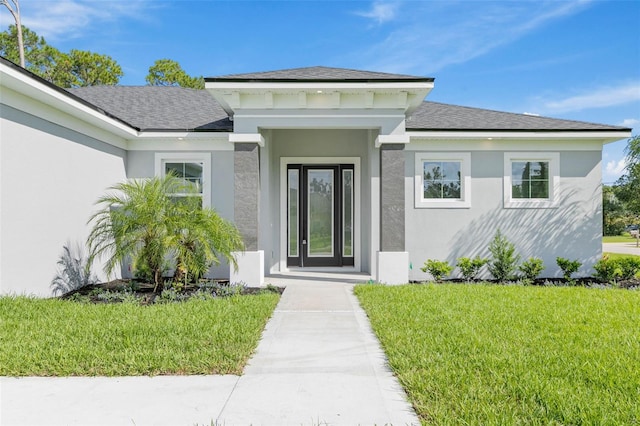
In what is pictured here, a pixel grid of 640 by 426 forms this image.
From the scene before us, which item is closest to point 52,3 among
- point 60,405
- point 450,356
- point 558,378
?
point 60,405

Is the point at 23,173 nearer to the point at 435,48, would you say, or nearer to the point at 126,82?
the point at 435,48

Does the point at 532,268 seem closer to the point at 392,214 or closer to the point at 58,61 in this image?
the point at 392,214

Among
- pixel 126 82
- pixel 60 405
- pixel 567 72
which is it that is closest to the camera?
pixel 60 405

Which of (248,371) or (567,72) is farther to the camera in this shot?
(567,72)

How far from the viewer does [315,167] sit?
435 inches

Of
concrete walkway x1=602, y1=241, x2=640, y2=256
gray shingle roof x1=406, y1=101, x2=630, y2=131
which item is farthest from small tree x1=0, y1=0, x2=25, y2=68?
concrete walkway x1=602, y1=241, x2=640, y2=256

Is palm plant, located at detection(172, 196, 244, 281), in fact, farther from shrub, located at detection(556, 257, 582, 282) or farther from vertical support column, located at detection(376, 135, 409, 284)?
shrub, located at detection(556, 257, 582, 282)

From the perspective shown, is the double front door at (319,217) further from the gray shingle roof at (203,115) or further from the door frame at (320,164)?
the gray shingle roof at (203,115)

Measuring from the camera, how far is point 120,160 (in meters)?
9.43

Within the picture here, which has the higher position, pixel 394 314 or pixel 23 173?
pixel 23 173

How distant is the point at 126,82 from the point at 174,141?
2055 cm

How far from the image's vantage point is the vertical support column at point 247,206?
8.31 meters

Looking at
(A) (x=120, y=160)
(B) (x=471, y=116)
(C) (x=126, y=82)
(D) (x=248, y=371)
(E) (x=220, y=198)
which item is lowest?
(D) (x=248, y=371)

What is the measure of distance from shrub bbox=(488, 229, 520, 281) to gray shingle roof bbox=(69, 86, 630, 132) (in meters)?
2.81
